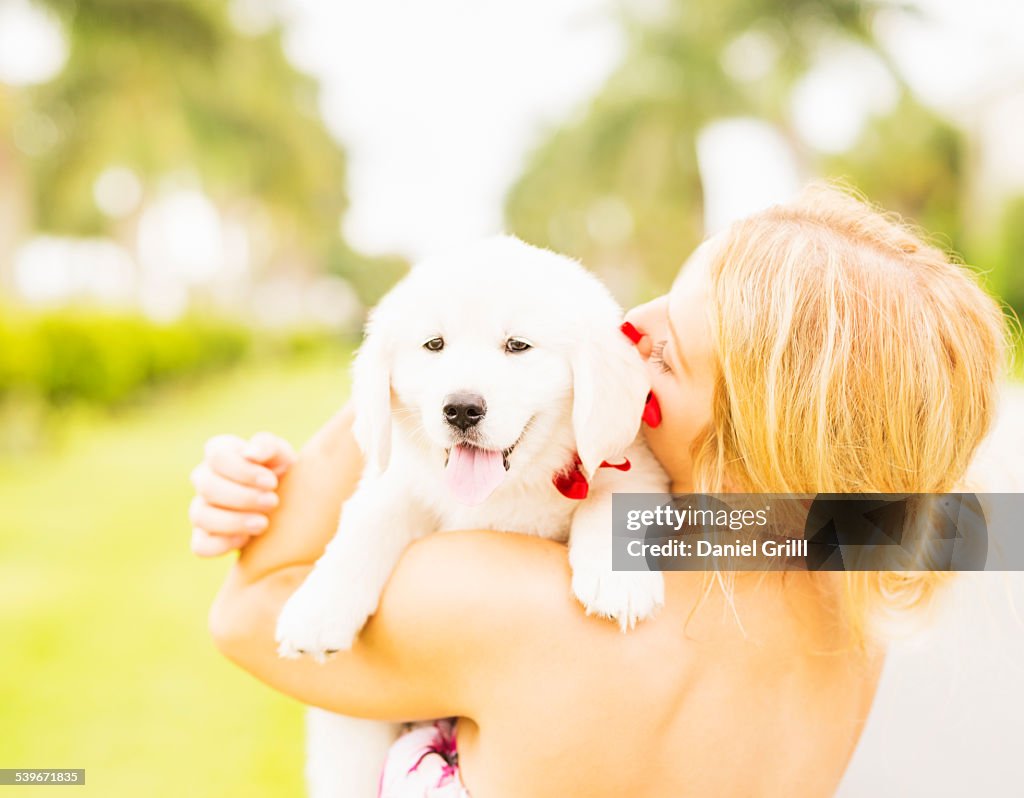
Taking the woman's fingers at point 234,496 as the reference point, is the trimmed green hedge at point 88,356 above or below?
above

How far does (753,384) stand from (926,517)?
18.1 inches

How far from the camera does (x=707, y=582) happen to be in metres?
1.68

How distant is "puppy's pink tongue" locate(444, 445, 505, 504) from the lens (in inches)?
72.3

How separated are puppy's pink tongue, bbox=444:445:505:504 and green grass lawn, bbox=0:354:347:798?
364cm

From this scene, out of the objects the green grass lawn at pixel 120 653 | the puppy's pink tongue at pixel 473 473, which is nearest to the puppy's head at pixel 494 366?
the puppy's pink tongue at pixel 473 473

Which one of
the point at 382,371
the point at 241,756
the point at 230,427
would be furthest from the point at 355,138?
the point at 382,371

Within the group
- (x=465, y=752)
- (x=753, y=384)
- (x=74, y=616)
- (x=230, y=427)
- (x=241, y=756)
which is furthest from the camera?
(x=230, y=427)

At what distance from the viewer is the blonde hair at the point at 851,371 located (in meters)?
1.73

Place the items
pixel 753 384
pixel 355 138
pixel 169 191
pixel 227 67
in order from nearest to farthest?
pixel 753 384 → pixel 227 67 → pixel 169 191 → pixel 355 138

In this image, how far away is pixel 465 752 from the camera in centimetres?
163

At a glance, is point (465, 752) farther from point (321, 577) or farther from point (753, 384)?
point (753, 384)

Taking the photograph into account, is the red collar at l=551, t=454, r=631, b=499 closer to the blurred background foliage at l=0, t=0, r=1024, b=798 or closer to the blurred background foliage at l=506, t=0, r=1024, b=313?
the blurred background foliage at l=0, t=0, r=1024, b=798

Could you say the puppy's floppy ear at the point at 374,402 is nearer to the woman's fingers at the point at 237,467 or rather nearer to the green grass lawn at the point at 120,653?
the woman's fingers at the point at 237,467

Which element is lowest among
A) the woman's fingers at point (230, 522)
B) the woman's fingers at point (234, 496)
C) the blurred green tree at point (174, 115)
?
the woman's fingers at point (230, 522)
